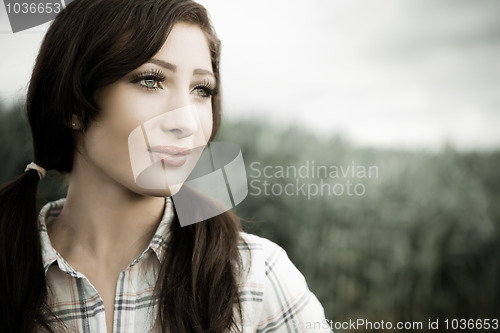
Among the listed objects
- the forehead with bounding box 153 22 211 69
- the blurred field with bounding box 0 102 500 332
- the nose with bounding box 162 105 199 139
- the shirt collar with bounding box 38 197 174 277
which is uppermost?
the forehead with bounding box 153 22 211 69

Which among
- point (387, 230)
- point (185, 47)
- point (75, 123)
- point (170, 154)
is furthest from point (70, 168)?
point (387, 230)

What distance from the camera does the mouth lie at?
2.98 feet

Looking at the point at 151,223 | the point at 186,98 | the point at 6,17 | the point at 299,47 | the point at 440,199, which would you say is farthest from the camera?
the point at 440,199

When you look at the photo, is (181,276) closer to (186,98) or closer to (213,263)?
(213,263)

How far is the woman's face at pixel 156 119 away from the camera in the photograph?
2.91ft

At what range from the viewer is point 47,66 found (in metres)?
0.95

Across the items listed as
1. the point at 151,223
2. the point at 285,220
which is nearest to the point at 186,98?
the point at 151,223

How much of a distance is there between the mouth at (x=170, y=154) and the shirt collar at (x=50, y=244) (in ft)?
0.49

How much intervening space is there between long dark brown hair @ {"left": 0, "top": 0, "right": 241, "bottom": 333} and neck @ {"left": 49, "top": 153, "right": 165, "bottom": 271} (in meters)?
0.06

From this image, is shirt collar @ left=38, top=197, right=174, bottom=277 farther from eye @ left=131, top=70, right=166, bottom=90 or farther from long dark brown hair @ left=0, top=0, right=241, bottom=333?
eye @ left=131, top=70, right=166, bottom=90

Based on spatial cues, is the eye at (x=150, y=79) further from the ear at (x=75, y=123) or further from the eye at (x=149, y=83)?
the ear at (x=75, y=123)

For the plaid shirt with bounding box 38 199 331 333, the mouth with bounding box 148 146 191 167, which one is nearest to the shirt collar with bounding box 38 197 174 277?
the plaid shirt with bounding box 38 199 331 333

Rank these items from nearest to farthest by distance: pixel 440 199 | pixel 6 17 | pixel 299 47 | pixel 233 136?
pixel 6 17
pixel 299 47
pixel 233 136
pixel 440 199

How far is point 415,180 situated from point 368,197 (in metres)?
0.18
